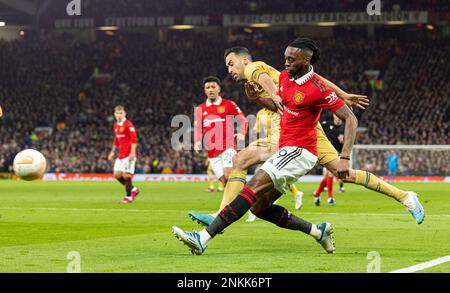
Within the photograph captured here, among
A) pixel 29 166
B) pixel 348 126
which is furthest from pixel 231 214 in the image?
pixel 29 166

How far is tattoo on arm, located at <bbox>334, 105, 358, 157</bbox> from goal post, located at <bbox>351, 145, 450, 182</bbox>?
98.7 feet

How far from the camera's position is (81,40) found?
6100 centimetres

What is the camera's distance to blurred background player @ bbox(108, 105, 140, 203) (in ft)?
75.3

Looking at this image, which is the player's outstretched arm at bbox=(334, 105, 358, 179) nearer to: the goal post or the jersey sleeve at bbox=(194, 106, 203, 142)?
the jersey sleeve at bbox=(194, 106, 203, 142)

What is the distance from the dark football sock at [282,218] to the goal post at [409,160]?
29.3 metres

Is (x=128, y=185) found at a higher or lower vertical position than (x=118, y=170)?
lower

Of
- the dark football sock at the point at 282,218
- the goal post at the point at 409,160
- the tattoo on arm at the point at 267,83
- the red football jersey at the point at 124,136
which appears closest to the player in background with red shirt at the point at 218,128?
the red football jersey at the point at 124,136

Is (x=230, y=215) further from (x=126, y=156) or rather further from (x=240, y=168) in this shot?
(x=126, y=156)

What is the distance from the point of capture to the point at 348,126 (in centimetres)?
971

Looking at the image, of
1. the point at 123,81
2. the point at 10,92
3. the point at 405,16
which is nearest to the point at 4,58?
the point at 10,92

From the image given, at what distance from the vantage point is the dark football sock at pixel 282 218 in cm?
1055

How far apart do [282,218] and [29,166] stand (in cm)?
514

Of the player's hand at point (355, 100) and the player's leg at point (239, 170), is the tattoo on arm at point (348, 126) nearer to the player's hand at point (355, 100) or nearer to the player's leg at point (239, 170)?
the player's hand at point (355, 100)
